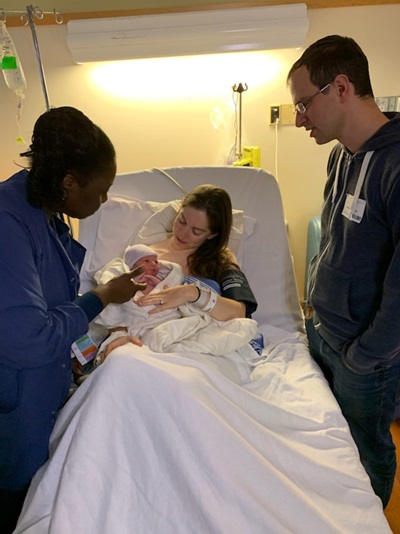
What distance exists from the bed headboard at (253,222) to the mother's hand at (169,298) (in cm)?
50

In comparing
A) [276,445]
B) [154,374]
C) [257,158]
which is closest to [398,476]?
[276,445]

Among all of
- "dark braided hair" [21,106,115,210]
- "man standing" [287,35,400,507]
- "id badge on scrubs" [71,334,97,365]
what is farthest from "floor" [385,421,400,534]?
"dark braided hair" [21,106,115,210]

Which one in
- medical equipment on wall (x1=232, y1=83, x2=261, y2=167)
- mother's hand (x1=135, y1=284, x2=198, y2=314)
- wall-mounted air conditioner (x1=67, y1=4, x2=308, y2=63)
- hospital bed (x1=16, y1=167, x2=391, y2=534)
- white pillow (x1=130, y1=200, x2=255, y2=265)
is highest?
wall-mounted air conditioner (x1=67, y1=4, x2=308, y2=63)

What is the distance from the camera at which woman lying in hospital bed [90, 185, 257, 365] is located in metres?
1.38

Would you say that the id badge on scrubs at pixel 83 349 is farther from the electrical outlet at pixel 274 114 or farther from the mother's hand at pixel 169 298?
the electrical outlet at pixel 274 114

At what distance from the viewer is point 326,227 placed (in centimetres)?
145

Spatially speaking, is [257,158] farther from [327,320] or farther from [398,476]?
[398,476]

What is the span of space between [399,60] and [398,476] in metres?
2.20

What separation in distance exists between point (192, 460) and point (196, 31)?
208cm

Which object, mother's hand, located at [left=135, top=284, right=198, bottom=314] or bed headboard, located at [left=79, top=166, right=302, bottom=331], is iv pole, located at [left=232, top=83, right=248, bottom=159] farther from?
mother's hand, located at [left=135, top=284, right=198, bottom=314]

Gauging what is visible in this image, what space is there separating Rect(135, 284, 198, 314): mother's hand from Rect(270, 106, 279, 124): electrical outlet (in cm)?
148

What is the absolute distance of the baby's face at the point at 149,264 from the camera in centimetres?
162

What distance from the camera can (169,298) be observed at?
1508mm

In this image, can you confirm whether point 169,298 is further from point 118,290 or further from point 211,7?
point 211,7
